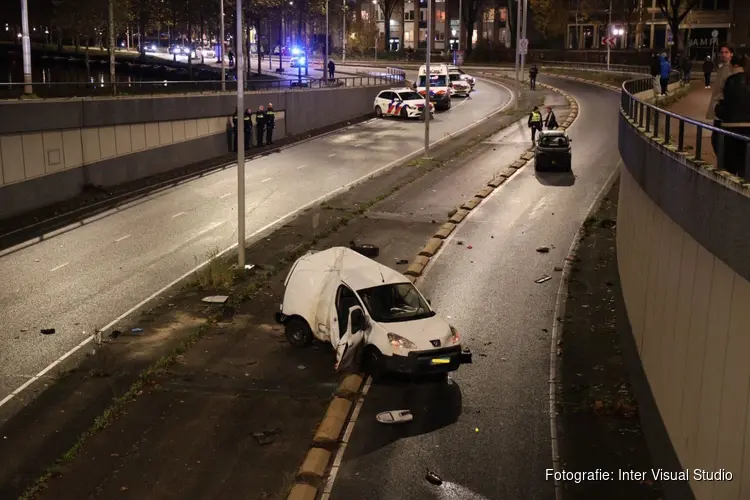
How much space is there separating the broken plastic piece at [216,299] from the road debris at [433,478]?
932 cm

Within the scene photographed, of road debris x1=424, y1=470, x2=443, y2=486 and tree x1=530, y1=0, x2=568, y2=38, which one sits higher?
tree x1=530, y1=0, x2=568, y2=38

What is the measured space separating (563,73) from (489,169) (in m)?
50.7

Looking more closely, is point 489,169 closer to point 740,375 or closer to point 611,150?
point 611,150

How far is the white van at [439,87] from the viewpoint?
57781mm

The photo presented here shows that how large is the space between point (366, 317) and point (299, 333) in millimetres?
2019

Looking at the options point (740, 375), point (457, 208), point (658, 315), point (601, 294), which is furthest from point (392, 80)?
point (740, 375)

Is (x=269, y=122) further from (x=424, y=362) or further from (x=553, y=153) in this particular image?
(x=424, y=362)

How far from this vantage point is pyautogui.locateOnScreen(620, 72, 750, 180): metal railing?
10.2 m

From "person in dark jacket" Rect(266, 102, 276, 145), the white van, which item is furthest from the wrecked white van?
the white van

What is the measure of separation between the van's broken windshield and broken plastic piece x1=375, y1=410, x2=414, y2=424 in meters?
2.05

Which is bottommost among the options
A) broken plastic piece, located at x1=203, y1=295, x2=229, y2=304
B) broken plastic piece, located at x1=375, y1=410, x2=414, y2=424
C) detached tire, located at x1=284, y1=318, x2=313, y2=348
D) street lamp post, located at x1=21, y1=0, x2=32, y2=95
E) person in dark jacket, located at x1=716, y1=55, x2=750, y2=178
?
broken plastic piece, located at x1=375, y1=410, x2=414, y2=424

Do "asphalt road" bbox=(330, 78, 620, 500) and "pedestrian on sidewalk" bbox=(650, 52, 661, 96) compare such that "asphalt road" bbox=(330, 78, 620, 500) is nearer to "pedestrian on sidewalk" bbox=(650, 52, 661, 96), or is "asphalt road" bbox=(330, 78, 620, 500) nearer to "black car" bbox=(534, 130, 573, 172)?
"black car" bbox=(534, 130, 573, 172)

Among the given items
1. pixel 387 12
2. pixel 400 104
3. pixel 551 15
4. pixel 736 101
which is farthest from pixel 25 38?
pixel 387 12

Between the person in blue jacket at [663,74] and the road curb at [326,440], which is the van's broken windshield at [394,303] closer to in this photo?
the road curb at [326,440]
